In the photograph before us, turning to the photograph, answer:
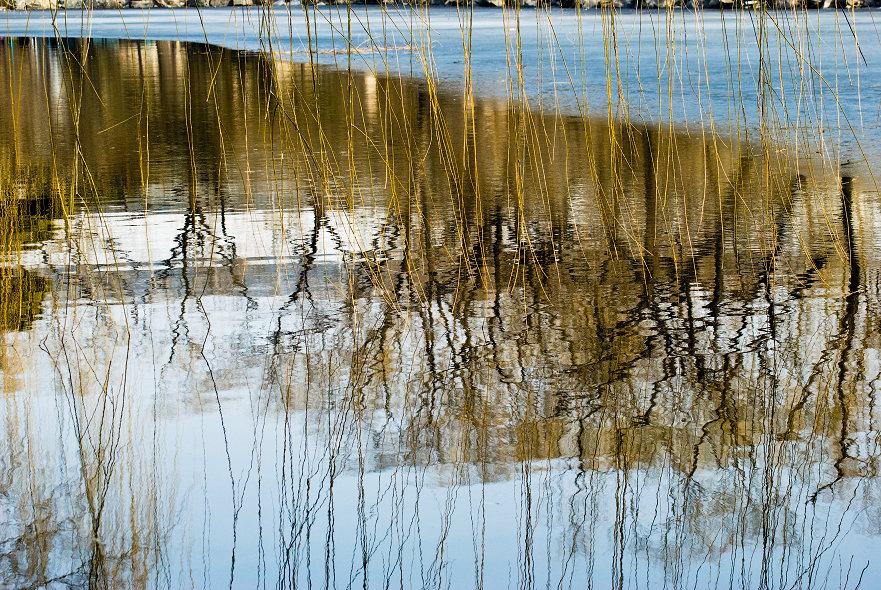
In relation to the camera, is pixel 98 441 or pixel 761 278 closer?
pixel 98 441

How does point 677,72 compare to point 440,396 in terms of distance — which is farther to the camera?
point 677,72

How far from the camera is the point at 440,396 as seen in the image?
1.98 meters

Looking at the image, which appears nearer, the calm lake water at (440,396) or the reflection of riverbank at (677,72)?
the calm lake water at (440,396)

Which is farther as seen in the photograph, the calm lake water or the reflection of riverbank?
the reflection of riverbank

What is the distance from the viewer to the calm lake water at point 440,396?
1486mm

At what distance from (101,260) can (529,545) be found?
6.13ft

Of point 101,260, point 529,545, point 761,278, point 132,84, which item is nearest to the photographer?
point 529,545

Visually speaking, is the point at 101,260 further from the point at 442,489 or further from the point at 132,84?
the point at 132,84

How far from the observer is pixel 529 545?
4.91 ft

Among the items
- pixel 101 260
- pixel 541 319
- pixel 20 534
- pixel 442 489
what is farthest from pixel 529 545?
pixel 101 260

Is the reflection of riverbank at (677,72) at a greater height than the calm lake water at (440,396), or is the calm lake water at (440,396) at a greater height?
the reflection of riverbank at (677,72)

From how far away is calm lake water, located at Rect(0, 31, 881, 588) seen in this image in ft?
4.88

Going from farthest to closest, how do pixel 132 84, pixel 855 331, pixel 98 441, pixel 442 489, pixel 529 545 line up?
1. pixel 132 84
2. pixel 855 331
3. pixel 98 441
4. pixel 442 489
5. pixel 529 545

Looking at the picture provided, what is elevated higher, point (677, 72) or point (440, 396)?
point (677, 72)
